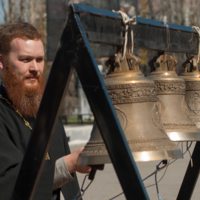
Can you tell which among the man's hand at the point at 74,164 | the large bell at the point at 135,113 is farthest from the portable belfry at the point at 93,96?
the man's hand at the point at 74,164

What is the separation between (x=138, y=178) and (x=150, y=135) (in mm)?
290

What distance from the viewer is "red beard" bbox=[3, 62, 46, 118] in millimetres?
2260

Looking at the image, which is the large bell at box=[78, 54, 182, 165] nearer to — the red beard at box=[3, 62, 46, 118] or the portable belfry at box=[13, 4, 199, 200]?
the portable belfry at box=[13, 4, 199, 200]

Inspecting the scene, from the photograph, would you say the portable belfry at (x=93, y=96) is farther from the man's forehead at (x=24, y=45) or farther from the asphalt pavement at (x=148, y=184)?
the asphalt pavement at (x=148, y=184)

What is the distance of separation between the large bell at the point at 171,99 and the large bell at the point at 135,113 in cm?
36

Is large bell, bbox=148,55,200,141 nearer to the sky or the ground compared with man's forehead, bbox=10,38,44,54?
nearer to the ground

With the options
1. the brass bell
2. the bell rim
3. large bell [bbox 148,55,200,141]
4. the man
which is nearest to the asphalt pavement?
the brass bell

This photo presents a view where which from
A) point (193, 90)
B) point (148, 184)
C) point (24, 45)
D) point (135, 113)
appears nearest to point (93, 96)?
point (135, 113)

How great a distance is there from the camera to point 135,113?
1788 millimetres

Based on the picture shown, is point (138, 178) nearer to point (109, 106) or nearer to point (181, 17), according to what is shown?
point (109, 106)

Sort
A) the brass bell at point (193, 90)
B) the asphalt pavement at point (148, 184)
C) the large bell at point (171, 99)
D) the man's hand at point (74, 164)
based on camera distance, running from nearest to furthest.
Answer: the man's hand at point (74, 164) < the large bell at point (171, 99) < the brass bell at point (193, 90) < the asphalt pavement at point (148, 184)

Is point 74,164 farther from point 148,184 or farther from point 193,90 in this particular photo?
point 148,184

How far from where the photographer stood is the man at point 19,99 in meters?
1.90

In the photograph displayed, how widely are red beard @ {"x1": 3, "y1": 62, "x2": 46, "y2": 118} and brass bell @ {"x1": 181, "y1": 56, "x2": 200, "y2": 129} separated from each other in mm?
903
